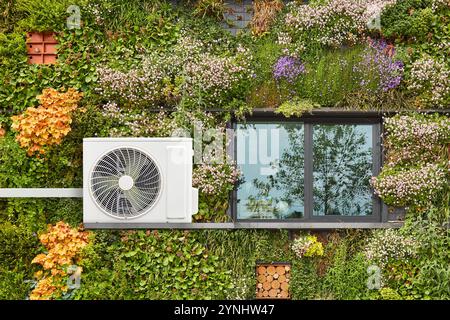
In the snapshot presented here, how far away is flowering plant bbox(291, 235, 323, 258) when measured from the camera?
6293 mm

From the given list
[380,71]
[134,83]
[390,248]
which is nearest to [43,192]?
[134,83]

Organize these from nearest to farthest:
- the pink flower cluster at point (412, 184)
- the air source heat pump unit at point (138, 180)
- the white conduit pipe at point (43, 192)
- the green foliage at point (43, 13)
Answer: the white conduit pipe at point (43, 192) → the air source heat pump unit at point (138, 180) → the pink flower cluster at point (412, 184) → the green foliage at point (43, 13)

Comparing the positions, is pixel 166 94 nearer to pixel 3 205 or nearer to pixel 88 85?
pixel 88 85

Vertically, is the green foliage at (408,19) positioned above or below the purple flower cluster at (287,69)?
above

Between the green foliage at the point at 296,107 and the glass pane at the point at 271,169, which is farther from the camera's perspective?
the glass pane at the point at 271,169

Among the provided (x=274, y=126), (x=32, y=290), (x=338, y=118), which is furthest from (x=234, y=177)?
(x=32, y=290)

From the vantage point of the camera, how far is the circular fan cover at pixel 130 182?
475cm

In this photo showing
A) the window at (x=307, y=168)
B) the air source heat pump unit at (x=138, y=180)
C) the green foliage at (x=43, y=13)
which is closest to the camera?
the air source heat pump unit at (x=138, y=180)

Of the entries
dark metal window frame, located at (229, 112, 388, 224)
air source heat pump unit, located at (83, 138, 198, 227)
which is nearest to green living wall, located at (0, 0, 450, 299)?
dark metal window frame, located at (229, 112, 388, 224)

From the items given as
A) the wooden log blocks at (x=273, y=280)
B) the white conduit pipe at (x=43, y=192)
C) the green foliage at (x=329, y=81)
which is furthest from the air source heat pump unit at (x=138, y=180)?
the green foliage at (x=329, y=81)

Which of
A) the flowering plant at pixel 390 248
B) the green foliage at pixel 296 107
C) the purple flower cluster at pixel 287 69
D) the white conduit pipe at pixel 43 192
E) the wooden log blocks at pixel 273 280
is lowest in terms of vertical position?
the wooden log blocks at pixel 273 280

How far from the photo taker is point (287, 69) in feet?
20.9

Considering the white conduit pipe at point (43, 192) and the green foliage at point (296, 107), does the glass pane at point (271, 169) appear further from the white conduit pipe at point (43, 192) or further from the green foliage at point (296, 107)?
the white conduit pipe at point (43, 192)

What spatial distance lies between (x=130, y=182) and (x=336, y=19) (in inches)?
122
